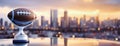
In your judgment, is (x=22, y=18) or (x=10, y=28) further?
(x=10, y=28)

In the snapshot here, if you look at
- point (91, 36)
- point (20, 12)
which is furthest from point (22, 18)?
point (91, 36)

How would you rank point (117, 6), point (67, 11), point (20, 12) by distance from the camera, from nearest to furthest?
point (20, 12) < point (117, 6) < point (67, 11)

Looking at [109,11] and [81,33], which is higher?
[109,11]

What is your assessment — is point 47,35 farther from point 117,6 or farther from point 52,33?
point 117,6

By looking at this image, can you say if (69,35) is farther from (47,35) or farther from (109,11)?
(109,11)

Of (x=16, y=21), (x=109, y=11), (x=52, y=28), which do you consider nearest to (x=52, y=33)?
(x=52, y=28)

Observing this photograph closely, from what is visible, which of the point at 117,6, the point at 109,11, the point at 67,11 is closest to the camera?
the point at 117,6
